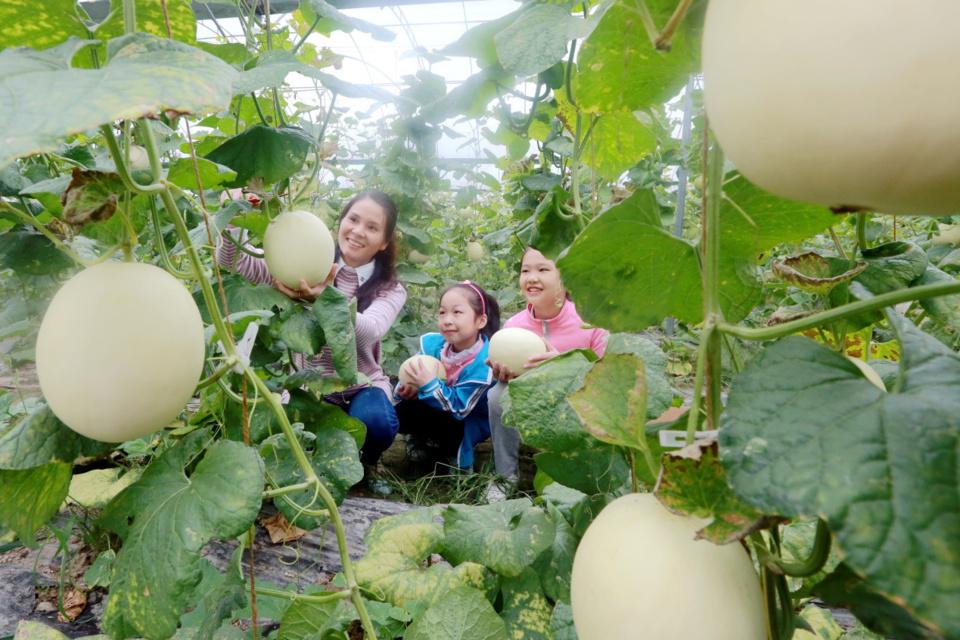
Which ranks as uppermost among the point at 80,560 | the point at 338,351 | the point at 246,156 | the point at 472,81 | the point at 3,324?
the point at 472,81

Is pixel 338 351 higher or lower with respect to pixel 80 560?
higher

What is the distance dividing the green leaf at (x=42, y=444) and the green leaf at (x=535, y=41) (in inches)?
23.4

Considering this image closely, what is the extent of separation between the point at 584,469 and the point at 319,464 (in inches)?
25.6

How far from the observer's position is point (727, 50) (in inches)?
10.3

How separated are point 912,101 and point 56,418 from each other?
2.24 feet

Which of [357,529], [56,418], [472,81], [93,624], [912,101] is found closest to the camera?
[912,101]

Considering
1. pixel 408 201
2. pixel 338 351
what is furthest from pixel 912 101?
pixel 408 201

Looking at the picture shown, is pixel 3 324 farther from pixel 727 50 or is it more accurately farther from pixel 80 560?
pixel 727 50

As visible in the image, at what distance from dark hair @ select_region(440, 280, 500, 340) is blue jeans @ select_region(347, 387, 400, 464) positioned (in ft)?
2.11

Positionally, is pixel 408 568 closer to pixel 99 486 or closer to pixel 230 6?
pixel 99 486

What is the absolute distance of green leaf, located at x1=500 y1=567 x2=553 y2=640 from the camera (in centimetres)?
81

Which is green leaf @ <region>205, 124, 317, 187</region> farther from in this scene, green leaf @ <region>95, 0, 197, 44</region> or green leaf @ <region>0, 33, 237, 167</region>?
green leaf @ <region>0, 33, 237, 167</region>

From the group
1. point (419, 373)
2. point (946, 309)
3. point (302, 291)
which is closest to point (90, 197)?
point (302, 291)

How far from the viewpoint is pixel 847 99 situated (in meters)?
0.22
